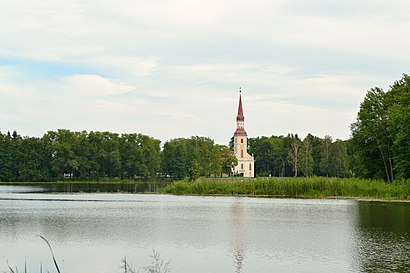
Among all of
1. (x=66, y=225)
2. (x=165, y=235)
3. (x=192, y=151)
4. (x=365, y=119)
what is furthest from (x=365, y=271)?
(x=192, y=151)

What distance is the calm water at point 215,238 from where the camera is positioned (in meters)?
19.2

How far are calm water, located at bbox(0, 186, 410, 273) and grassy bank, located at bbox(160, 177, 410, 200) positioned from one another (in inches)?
385

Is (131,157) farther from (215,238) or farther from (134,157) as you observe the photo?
(215,238)

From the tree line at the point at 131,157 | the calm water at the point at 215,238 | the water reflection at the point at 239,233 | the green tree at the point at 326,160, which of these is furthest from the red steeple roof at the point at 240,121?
the calm water at the point at 215,238

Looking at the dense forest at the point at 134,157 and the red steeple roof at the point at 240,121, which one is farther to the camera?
the red steeple roof at the point at 240,121

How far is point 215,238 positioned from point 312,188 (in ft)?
91.7

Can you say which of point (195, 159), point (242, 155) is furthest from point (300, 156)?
point (195, 159)

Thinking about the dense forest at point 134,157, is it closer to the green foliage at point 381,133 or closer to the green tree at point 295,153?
the green tree at point 295,153

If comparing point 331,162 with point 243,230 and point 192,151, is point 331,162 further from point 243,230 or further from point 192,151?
point 243,230

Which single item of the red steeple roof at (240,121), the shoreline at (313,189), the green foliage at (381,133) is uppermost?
the red steeple roof at (240,121)

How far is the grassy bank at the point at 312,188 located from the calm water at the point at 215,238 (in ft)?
32.1

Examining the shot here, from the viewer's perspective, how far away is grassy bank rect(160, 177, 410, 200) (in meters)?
49.8

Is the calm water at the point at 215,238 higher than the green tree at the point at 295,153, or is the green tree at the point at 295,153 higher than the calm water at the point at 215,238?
the green tree at the point at 295,153

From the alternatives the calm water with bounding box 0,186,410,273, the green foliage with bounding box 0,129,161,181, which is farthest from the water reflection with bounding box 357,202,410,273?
the green foliage with bounding box 0,129,161,181
